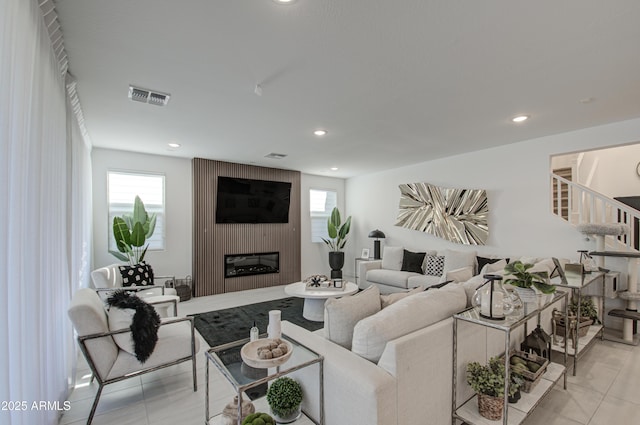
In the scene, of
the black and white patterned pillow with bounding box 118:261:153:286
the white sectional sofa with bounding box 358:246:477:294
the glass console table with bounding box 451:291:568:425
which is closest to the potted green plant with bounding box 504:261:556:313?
the glass console table with bounding box 451:291:568:425

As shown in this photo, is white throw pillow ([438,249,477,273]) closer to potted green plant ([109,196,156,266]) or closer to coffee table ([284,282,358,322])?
coffee table ([284,282,358,322])

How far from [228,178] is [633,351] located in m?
6.39

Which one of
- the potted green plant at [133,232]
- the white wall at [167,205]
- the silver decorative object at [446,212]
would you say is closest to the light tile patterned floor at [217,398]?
the potted green plant at [133,232]

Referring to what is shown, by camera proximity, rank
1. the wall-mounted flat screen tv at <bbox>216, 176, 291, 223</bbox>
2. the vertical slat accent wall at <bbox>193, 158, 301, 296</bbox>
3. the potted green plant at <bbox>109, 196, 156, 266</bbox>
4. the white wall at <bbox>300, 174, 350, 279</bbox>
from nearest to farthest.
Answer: the potted green plant at <bbox>109, 196, 156, 266</bbox> → the vertical slat accent wall at <bbox>193, 158, 301, 296</bbox> → the wall-mounted flat screen tv at <bbox>216, 176, 291, 223</bbox> → the white wall at <bbox>300, 174, 350, 279</bbox>

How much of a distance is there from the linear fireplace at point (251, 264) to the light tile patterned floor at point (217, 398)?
3.03 meters

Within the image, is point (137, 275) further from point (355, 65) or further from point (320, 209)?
point (320, 209)

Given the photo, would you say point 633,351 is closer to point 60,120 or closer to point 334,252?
point 334,252

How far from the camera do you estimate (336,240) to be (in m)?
7.43

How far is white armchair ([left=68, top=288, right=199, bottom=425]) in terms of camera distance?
2021mm

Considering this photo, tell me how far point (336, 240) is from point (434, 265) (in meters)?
2.87

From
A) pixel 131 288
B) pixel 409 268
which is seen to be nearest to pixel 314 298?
pixel 409 268

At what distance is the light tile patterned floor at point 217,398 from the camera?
208 cm

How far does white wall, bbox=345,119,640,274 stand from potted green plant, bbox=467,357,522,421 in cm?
314

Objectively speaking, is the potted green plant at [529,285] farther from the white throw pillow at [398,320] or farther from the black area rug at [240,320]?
the black area rug at [240,320]
